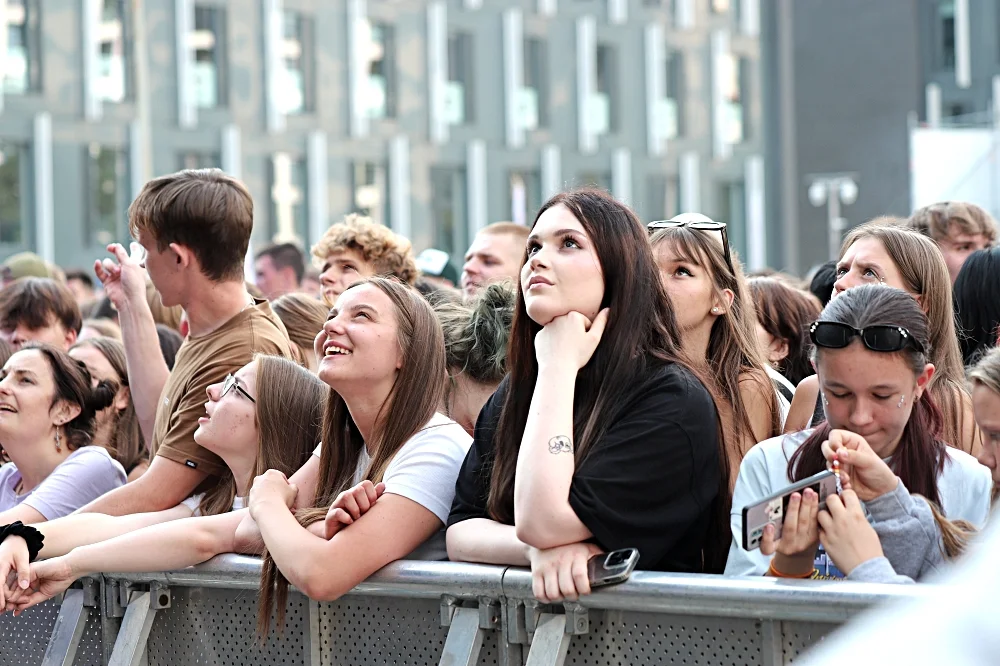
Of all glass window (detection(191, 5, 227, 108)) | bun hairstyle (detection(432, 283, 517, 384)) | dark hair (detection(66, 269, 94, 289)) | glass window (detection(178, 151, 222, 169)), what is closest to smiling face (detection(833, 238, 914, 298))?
bun hairstyle (detection(432, 283, 517, 384))

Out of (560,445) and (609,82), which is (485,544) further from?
(609,82)

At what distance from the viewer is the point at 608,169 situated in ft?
126

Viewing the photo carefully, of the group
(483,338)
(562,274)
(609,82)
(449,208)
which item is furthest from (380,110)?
(562,274)

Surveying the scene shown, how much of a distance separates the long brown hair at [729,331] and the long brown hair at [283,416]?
1249 mm

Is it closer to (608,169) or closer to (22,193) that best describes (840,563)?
(22,193)

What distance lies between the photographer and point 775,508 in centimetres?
305

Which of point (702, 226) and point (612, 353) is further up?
point (702, 226)

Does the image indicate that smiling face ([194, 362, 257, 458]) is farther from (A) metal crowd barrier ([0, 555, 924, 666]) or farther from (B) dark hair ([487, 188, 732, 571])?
(B) dark hair ([487, 188, 732, 571])

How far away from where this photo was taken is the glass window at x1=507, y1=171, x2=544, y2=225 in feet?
119

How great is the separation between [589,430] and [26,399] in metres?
2.77

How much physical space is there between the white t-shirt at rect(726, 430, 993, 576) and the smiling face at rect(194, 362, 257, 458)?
5.50 feet

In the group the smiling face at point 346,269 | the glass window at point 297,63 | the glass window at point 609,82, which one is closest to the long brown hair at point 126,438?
the smiling face at point 346,269

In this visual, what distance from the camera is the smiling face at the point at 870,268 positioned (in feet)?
15.4

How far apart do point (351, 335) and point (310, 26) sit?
29.5 metres
